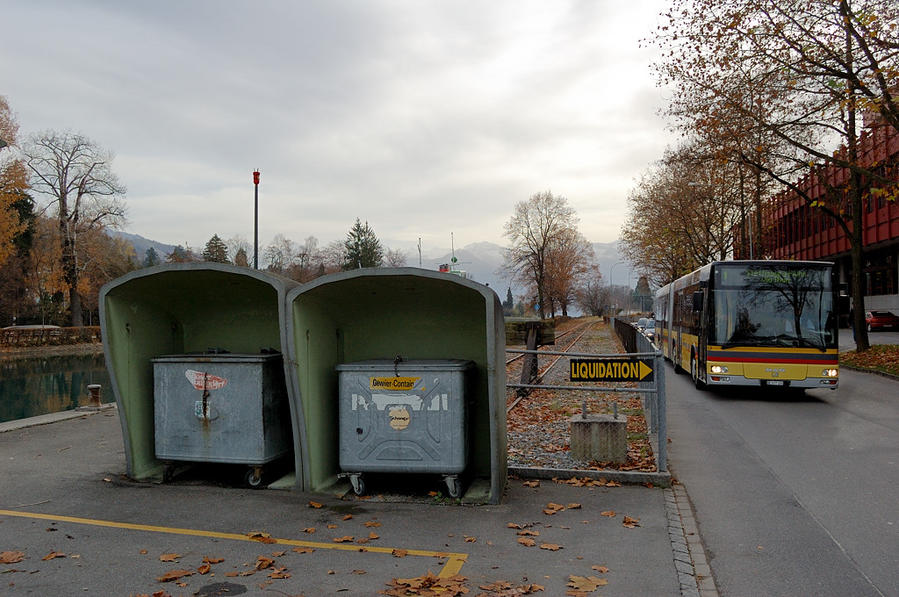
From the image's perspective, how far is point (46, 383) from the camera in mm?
26125

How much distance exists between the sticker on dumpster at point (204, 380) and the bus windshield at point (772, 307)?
37.7ft

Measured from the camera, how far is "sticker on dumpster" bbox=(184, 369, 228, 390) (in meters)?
7.46

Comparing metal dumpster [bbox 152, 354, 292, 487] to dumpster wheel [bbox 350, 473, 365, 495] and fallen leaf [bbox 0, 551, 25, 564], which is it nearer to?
dumpster wheel [bbox 350, 473, 365, 495]

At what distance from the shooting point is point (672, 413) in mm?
14078

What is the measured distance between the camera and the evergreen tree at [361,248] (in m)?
102

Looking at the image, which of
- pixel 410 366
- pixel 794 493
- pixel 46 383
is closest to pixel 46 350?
pixel 46 383

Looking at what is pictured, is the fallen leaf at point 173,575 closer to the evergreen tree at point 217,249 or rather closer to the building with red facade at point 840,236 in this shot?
the building with red facade at point 840,236

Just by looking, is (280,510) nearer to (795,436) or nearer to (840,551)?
(840,551)

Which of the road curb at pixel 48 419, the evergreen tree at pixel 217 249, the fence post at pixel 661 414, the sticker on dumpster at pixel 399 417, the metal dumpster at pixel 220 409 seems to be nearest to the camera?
the sticker on dumpster at pixel 399 417

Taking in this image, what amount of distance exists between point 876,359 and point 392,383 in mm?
22622

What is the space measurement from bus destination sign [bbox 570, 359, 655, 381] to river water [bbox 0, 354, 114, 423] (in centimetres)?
1388

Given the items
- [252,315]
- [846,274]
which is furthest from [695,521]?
[846,274]

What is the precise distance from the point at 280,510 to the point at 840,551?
4.62 m

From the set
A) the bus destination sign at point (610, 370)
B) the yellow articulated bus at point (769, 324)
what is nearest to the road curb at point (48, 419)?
the bus destination sign at point (610, 370)
